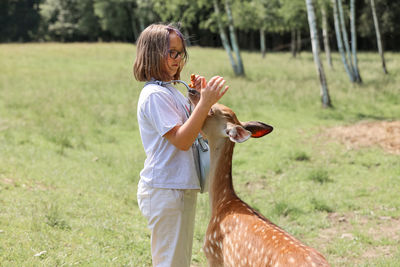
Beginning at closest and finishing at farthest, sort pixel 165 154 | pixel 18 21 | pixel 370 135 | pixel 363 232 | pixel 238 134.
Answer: pixel 238 134, pixel 165 154, pixel 363 232, pixel 370 135, pixel 18 21

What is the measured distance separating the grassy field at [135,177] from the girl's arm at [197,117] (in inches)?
Answer: 93.3

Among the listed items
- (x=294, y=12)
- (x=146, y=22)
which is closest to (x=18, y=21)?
(x=146, y=22)

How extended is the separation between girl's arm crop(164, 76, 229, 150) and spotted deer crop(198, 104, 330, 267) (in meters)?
0.21

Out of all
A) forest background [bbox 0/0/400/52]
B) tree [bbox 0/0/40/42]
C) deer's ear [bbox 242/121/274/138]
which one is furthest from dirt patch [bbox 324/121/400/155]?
tree [bbox 0/0/40/42]

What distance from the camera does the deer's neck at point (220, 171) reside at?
3.02 meters

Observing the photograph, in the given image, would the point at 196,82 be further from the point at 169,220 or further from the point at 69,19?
the point at 69,19

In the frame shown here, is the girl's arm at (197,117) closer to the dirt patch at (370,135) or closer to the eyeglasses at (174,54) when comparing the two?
the eyeglasses at (174,54)

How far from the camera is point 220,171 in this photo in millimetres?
3041

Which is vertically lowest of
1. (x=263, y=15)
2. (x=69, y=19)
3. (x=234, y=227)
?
(x=234, y=227)

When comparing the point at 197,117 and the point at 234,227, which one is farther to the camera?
the point at 234,227

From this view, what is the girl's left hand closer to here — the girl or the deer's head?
the girl

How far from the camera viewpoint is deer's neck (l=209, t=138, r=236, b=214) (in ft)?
9.89

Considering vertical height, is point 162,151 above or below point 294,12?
below

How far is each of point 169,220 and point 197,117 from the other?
729 mm
